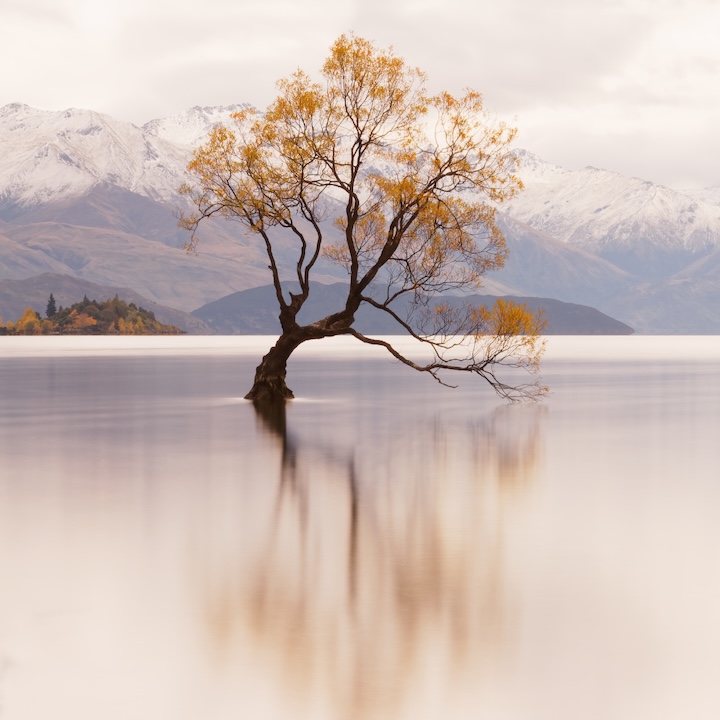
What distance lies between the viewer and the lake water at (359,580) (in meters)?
10.6

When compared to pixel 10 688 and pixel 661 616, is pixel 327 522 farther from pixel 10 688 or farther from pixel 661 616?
pixel 10 688

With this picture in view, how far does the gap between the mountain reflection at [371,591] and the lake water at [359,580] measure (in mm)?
45

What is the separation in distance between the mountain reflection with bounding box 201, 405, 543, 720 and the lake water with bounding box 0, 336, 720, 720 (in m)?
0.04

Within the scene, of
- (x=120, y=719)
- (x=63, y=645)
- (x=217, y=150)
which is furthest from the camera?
(x=217, y=150)

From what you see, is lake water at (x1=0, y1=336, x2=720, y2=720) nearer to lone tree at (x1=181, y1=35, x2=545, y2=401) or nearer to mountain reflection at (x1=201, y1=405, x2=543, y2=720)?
mountain reflection at (x1=201, y1=405, x2=543, y2=720)

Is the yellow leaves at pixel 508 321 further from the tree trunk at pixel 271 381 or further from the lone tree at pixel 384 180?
the tree trunk at pixel 271 381

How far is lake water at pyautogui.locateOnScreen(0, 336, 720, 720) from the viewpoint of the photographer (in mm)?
10625

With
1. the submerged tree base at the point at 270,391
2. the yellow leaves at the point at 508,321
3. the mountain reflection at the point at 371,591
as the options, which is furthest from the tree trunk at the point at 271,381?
the mountain reflection at the point at 371,591

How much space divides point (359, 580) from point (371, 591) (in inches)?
25.6

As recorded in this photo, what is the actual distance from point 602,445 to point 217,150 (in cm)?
2271

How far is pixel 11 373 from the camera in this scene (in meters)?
88.0

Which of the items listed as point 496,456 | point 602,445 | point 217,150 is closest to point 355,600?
point 496,456

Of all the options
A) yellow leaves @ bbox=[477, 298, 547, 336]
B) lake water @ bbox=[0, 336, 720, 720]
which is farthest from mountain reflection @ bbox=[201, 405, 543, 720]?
yellow leaves @ bbox=[477, 298, 547, 336]

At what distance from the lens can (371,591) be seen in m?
14.4
